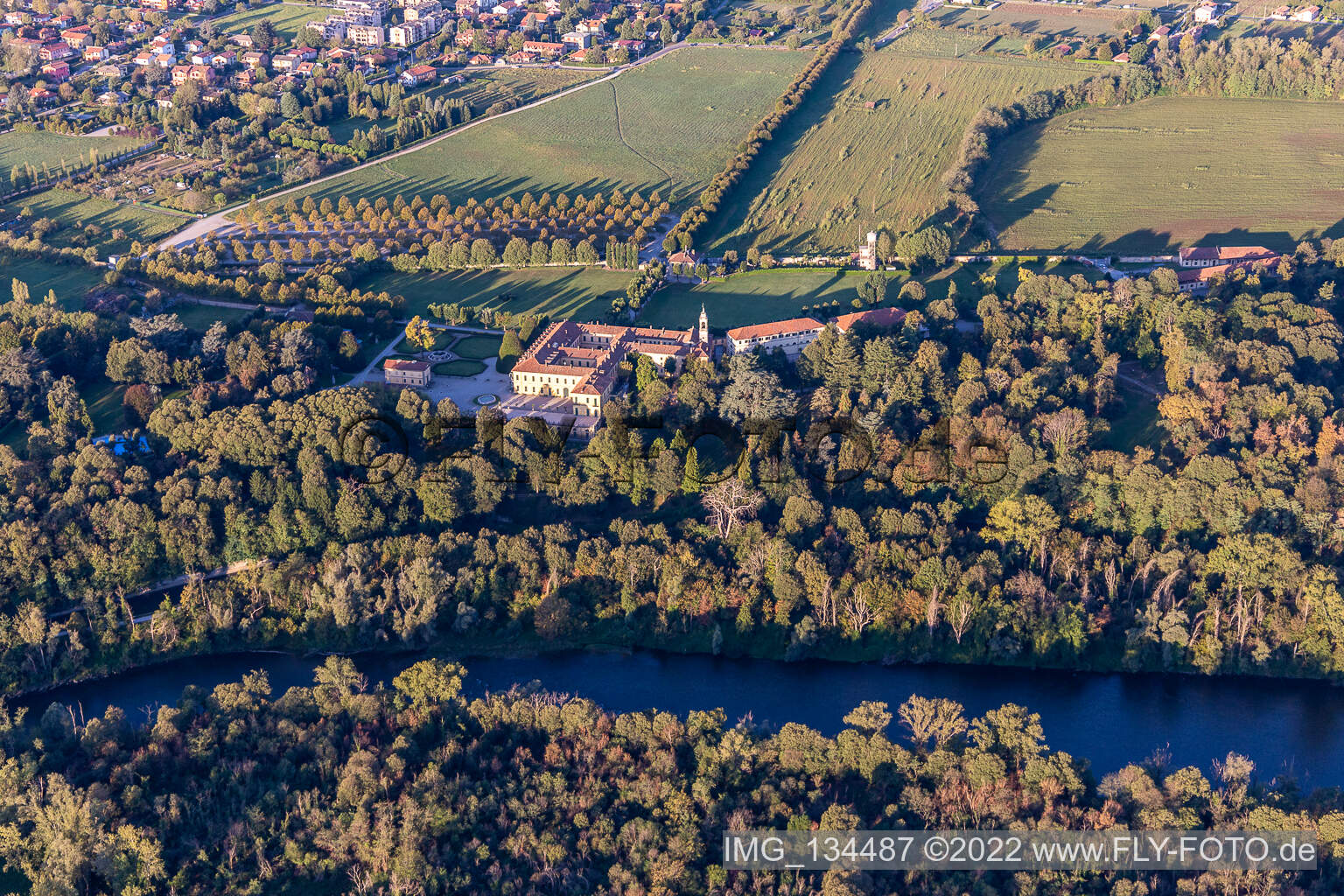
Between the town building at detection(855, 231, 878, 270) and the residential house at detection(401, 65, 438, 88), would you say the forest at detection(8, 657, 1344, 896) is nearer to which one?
the town building at detection(855, 231, 878, 270)

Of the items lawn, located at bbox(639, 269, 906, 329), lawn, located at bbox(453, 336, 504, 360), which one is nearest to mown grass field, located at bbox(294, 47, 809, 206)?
lawn, located at bbox(639, 269, 906, 329)

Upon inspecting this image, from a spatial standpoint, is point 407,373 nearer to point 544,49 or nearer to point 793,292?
point 793,292

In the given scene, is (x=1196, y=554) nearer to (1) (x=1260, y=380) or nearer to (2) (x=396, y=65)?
(1) (x=1260, y=380)

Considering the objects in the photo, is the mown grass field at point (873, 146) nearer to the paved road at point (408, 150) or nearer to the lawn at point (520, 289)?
the lawn at point (520, 289)

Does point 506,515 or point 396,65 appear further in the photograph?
point 396,65

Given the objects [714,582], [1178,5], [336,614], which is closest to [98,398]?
[336,614]

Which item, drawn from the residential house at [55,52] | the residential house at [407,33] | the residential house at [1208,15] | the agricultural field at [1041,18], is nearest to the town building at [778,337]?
the agricultural field at [1041,18]

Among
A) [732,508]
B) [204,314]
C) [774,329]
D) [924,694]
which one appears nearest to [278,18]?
[204,314]
